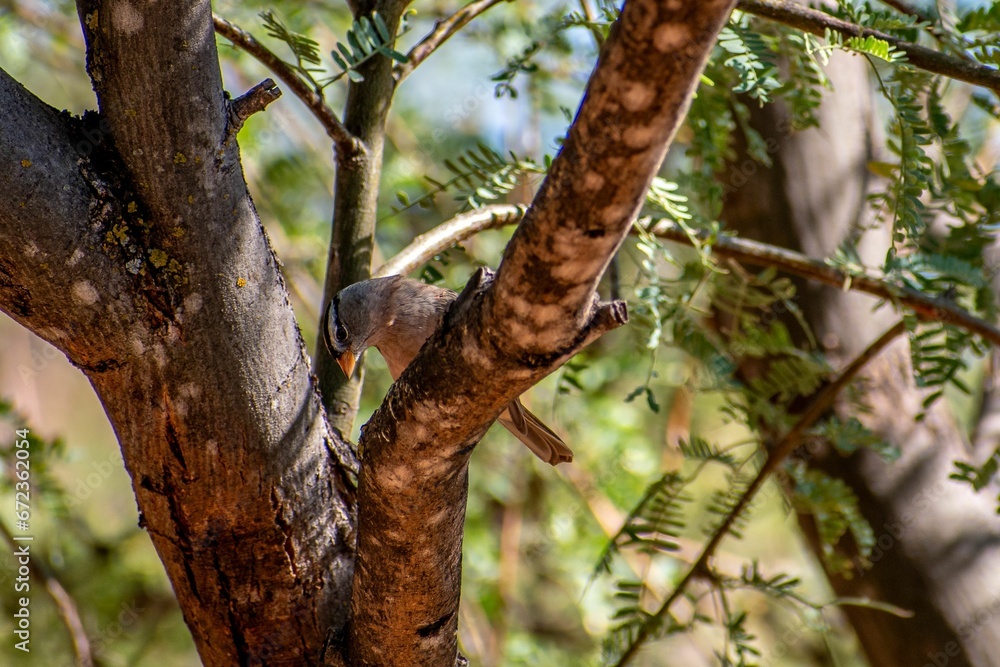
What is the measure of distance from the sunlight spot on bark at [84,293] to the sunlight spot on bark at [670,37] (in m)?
0.98

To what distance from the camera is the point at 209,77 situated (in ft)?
4.69

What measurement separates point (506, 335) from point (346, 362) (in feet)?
3.55

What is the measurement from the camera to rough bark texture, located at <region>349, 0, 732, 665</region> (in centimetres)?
99

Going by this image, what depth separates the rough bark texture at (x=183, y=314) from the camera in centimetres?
137

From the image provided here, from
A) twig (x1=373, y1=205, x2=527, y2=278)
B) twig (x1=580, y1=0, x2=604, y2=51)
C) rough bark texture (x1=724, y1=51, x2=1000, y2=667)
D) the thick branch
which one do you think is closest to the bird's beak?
twig (x1=373, y1=205, x2=527, y2=278)

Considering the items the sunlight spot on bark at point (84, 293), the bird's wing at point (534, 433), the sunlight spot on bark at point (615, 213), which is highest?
the bird's wing at point (534, 433)

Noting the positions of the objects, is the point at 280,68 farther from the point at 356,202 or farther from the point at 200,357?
the point at 200,357

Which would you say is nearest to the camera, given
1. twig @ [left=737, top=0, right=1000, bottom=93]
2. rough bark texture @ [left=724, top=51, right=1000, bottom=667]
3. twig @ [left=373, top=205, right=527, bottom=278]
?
twig @ [left=737, top=0, right=1000, bottom=93]

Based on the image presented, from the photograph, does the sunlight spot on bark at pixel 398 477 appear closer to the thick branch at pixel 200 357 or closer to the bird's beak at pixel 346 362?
the thick branch at pixel 200 357

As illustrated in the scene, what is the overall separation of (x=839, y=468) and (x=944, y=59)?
1744 millimetres

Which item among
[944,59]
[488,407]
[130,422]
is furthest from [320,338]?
[944,59]

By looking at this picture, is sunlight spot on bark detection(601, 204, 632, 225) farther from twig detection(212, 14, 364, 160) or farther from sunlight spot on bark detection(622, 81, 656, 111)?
twig detection(212, 14, 364, 160)

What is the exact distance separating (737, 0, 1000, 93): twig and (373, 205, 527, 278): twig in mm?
708

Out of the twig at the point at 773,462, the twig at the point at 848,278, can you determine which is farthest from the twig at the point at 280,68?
the twig at the point at 773,462
